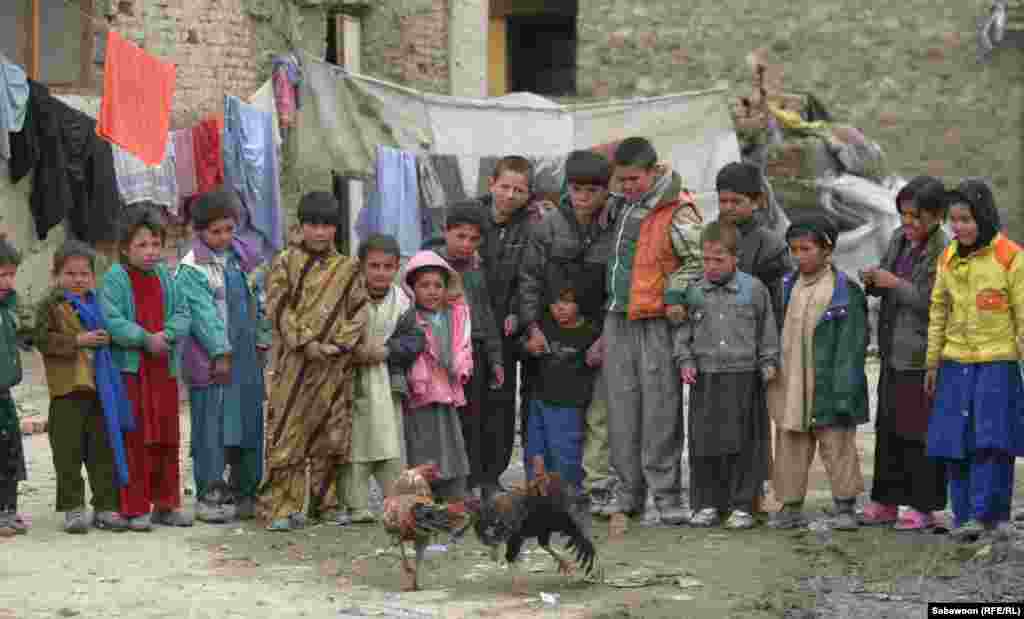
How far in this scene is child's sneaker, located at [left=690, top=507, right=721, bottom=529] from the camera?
690 cm

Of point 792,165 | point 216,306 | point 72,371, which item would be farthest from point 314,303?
point 792,165

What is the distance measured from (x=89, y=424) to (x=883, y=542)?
327 cm

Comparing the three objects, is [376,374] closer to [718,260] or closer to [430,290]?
[430,290]

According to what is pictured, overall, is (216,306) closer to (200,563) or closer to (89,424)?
(89,424)

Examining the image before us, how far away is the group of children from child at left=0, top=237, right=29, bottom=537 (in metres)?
0.01

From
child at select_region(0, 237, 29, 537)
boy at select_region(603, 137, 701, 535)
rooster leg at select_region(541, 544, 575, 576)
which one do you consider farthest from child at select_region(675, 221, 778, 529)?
child at select_region(0, 237, 29, 537)

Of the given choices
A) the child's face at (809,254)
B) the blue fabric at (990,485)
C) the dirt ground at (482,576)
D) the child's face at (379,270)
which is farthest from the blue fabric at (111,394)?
the blue fabric at (990,485)

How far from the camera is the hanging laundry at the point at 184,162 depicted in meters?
11.4

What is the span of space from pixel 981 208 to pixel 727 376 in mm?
1237

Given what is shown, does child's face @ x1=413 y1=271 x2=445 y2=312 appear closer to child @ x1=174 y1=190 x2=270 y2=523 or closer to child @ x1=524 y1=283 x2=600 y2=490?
child @ x1=524 y1=283 x2=600 y2=490

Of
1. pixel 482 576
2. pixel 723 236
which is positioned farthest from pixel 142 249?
pixel 723 236

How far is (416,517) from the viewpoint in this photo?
5551 mm

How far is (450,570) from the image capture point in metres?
6.03

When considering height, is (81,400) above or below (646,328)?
below
